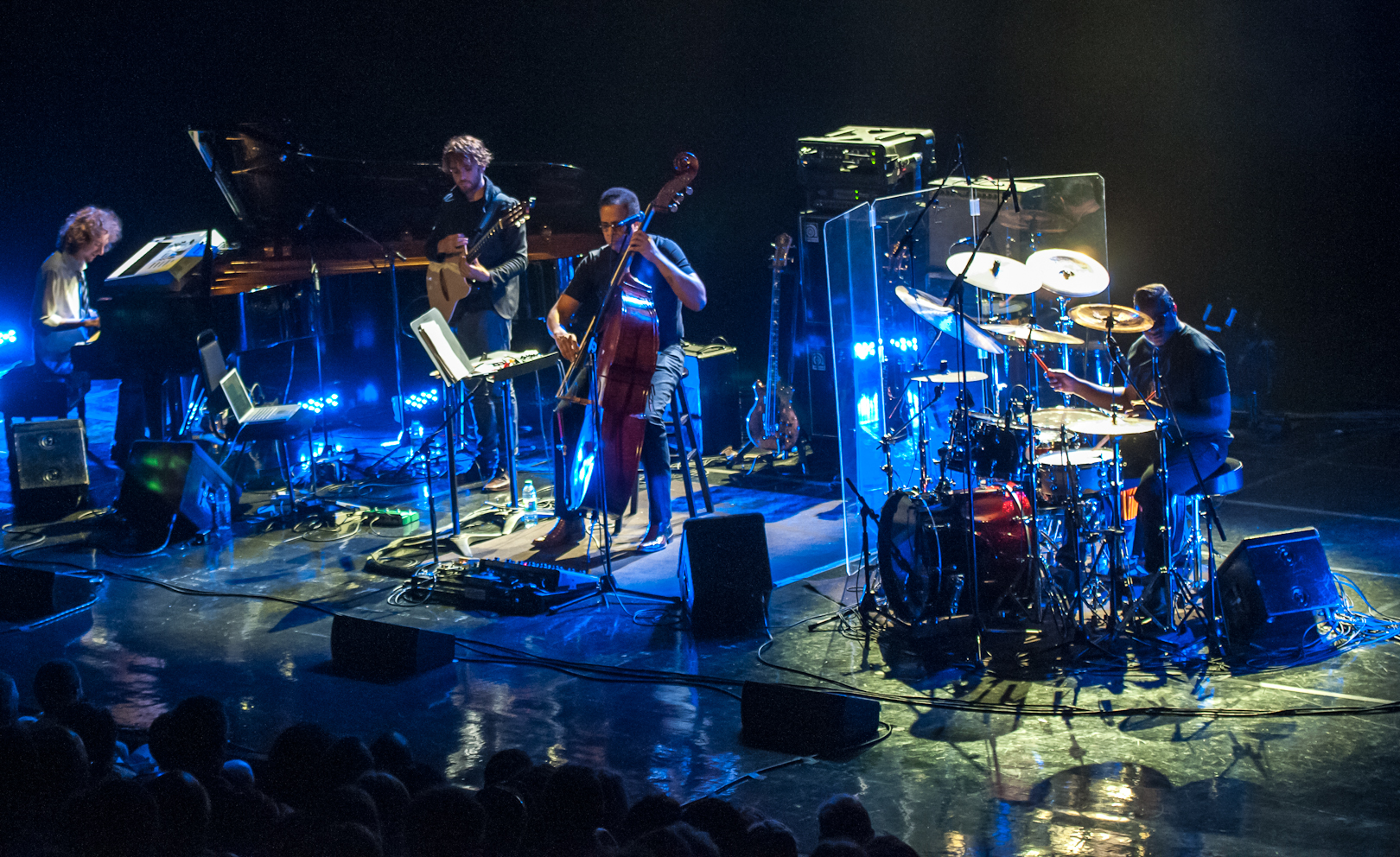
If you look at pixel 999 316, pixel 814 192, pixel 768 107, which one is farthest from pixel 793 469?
pixel 768 107

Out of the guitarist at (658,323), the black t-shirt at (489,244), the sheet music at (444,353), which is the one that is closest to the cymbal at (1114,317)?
the guitarist at (658,323)

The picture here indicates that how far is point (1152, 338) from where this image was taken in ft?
18.8

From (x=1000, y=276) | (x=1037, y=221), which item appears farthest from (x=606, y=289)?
(x=1037, y=221)

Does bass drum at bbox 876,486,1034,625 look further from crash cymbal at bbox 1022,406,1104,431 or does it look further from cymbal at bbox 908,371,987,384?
cymbal at bbox 908,371,987,384

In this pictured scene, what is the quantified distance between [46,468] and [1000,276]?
261 inches

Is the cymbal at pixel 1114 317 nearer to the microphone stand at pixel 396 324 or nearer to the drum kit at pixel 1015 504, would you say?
the drum kit at pixel 1015 504

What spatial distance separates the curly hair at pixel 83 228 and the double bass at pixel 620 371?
172 inches

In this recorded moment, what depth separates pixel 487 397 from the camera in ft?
28.6

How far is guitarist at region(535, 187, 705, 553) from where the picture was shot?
6.49 metres

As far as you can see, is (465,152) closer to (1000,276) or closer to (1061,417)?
(1000,276)

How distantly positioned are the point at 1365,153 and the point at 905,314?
4.84 meters

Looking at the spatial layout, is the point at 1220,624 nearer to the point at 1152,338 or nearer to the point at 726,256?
the point at 1152,338

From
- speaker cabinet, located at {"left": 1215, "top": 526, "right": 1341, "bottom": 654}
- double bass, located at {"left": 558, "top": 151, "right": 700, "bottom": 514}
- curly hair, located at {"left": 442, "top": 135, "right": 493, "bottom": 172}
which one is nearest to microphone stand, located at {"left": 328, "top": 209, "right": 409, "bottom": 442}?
curly hair, located at {"left": 442, "top": 135, "right": 493, "bottom": 172}

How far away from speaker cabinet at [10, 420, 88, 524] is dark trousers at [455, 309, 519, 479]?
8.81 feet
